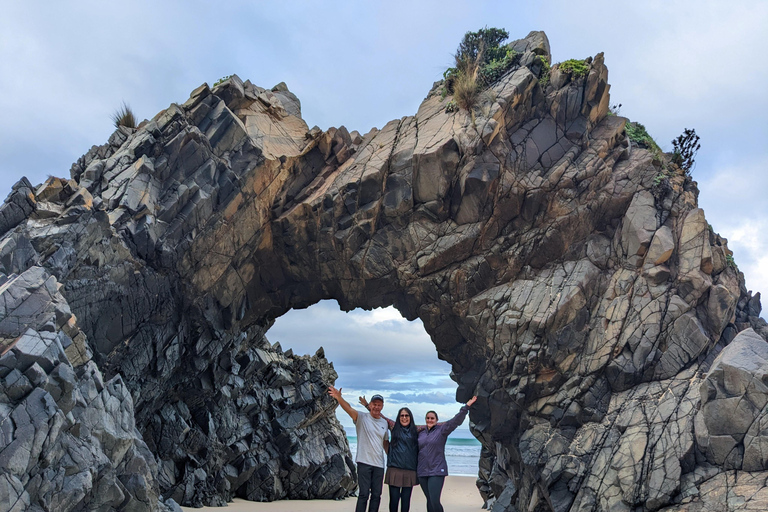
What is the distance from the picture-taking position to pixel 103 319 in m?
15.2

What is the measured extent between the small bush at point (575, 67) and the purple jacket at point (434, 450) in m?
11.4

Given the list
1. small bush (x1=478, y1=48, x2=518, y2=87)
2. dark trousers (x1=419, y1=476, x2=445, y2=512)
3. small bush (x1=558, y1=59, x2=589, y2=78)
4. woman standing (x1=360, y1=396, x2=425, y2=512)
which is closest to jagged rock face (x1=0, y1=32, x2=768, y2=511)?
small bush (x1=558, y1=59, x2=589, y2=78)

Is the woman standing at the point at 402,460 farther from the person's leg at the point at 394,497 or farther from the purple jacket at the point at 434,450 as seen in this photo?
the purple jacket at the point at 434,450

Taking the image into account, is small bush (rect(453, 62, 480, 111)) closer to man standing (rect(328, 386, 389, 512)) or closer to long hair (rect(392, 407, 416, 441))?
long hair (rect(392, 407, 416, 441))

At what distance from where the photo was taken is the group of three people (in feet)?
34.3

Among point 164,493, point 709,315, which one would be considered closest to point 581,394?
point 709,315

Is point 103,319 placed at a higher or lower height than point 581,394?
higher

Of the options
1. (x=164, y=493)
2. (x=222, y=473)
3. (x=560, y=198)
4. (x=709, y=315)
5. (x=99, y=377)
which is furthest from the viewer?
(x=222, y=473)

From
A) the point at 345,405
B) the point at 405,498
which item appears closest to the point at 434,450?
the point at 405,498

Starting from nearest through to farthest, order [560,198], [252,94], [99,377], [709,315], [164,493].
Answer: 1. [99,377]
2. [709,315]
3. [560,198]
4. [252,94]
5. [164,493]

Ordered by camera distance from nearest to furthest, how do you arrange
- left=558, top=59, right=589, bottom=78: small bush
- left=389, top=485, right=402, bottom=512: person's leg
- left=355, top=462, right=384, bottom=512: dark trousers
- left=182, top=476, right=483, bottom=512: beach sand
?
left=355, top=462, right=384, bottom=512: dark trousers
left=389, top=485, right=402, bottom=512: person's leg
left=558, top=59, right=589, bottom=78: small bush
left=182, top=476, right=483, bottom=512: beach sand

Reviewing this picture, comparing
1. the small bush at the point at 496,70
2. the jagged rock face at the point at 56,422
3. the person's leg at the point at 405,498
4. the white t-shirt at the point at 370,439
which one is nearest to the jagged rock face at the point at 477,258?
the small bush at the point at 496,70

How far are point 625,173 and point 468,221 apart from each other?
494 centimetres

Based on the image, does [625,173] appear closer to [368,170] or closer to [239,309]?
[368,170]
